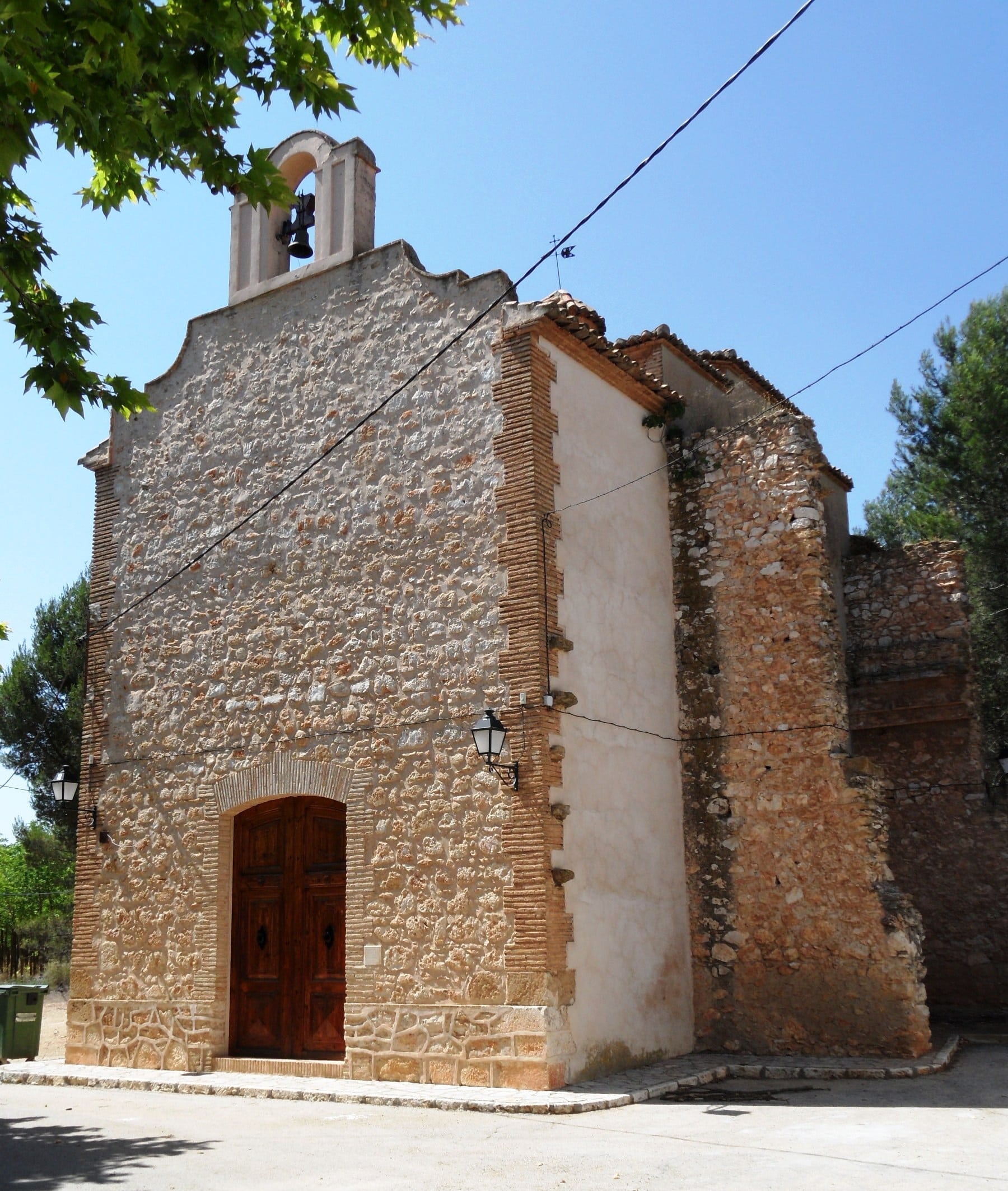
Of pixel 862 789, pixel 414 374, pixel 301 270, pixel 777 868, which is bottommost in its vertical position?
pixel 777 868

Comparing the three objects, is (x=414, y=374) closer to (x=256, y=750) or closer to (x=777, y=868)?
(x=256, y=750)

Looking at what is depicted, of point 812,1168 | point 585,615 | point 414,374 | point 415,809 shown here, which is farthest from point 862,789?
point 414,374

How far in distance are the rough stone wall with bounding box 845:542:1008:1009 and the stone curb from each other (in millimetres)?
2139

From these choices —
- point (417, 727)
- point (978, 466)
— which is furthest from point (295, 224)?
point (978, 466)

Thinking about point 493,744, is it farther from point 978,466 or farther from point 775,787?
point 978,466

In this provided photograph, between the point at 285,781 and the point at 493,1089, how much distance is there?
11.5 feet

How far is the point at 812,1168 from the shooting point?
6301 millimetres

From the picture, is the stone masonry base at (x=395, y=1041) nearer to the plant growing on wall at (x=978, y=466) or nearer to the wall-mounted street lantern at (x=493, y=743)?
the wall-mounted street lantern at (x=493, y=743)

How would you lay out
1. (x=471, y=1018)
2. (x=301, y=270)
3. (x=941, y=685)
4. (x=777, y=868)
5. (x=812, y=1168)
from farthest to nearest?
1. (x=941, y=685)
2. (x=301, y=270)
3. (x=777, y=868)
4. (x=471, y=1018)
5. (x=812, y=1168)

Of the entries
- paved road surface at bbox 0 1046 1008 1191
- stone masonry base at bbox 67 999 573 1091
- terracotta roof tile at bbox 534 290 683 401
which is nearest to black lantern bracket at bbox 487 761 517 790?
stone masonry base at bbox 67 999 573 1091

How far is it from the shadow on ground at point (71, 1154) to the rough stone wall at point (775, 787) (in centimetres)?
550

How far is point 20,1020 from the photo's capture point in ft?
40.0

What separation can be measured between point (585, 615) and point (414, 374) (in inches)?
115

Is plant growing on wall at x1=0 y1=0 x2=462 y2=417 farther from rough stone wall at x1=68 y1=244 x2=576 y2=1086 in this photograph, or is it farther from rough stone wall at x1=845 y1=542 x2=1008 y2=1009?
rough stone wall at x1=845 y1=542 x2=1008 y2=1009
